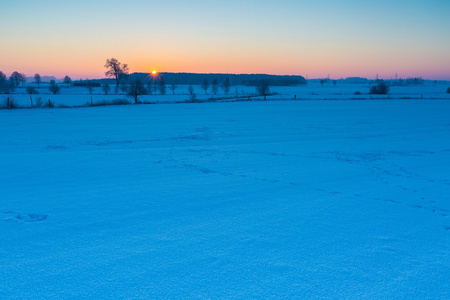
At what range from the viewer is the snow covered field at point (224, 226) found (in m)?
2.85

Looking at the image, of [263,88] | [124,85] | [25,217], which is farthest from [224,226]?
[124,85]

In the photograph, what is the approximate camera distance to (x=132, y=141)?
11547 millimetres

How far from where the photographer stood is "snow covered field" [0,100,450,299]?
9.36ft

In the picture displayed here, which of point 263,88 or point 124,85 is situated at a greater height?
point 124,85

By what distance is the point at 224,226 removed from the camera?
406cm

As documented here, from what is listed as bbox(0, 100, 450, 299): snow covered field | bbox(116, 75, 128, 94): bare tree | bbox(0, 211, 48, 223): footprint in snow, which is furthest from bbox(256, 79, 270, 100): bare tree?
bbox(0, 211, 48, 223): footprint in snow

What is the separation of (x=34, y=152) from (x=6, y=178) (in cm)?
320

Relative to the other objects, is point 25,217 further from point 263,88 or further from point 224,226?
point 263,88

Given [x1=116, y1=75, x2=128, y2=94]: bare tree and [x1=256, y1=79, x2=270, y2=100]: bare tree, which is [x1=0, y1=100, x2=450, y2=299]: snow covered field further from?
[x1=116, y1=75, x2=128, y2=94]: bare tree

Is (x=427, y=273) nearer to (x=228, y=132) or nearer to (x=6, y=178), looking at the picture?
(x=6, y=178)

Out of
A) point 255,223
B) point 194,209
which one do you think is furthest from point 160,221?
point 255,223

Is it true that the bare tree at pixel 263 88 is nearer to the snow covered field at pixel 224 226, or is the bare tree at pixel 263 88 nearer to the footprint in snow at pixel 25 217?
the snow covered field at pixel 224 226

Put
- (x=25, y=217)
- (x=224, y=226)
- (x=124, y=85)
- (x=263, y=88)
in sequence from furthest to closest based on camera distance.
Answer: (x=124, y=85)
(x=263, y=88)
(x=25, y=217)
(x=224, y=226)

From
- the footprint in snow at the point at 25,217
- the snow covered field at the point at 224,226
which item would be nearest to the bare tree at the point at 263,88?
the snow covered field at the point at 224,226
